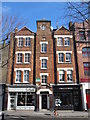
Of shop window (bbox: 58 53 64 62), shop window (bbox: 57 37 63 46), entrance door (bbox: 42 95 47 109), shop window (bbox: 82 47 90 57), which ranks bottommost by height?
entrance door (bbox: 42 95 47 109)

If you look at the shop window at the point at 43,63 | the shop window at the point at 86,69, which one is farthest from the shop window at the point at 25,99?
the shop window at the point at 86,69

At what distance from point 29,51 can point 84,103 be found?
12.7 metres

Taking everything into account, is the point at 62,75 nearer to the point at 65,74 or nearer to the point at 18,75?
the point at 65,74

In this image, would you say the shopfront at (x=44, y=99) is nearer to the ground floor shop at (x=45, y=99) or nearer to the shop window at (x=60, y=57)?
the ground floor shop at (x=45, y=99)

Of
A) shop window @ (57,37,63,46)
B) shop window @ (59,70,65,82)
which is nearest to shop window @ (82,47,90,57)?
shop window @ (57,37,63,46)

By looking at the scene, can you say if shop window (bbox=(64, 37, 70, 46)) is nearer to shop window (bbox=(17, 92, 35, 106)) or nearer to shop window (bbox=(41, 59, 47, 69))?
shop window (bbox=(41, 59, 47, 69))

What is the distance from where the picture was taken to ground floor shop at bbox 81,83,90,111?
67.8 ft

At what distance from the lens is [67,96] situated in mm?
21906

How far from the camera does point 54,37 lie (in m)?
24.8

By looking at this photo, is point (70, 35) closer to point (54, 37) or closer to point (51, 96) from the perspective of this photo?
point (54, 37)

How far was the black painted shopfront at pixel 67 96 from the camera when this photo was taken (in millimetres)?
21500

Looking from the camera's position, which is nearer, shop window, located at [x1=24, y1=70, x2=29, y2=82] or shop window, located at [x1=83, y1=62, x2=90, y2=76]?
shop window, located at [x1=24, y1=70, x2=29, y2=82]

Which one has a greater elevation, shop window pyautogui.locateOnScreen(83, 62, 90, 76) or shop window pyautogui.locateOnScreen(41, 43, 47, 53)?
shop window pyautogui.locateOnScreen(41, 43, 47, 53)

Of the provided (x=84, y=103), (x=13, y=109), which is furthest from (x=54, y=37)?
(x=13, y=109)
